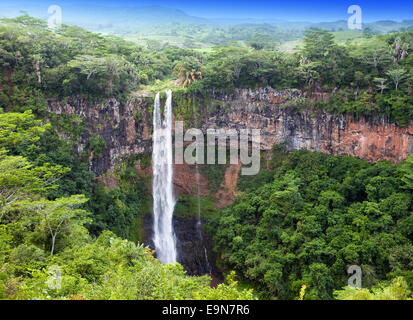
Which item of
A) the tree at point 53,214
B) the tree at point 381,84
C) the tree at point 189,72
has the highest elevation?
the tree at point 189,72

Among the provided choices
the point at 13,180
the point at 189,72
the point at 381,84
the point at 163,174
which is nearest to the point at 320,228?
the point at 381,84

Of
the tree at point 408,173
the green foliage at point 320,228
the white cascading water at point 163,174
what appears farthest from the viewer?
the white cascading water at point 163,174

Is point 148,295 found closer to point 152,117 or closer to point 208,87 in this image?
point 152,117

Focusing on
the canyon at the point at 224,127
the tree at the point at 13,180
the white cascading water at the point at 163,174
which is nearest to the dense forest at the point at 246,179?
the tree at the point at 13,180

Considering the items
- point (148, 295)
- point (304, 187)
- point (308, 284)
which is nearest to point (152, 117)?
A: point (304, 187)

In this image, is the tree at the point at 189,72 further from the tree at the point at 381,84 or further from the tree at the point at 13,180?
the tree at the point at 13,180

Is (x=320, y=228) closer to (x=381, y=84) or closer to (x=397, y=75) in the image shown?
(x=381, y=84)
